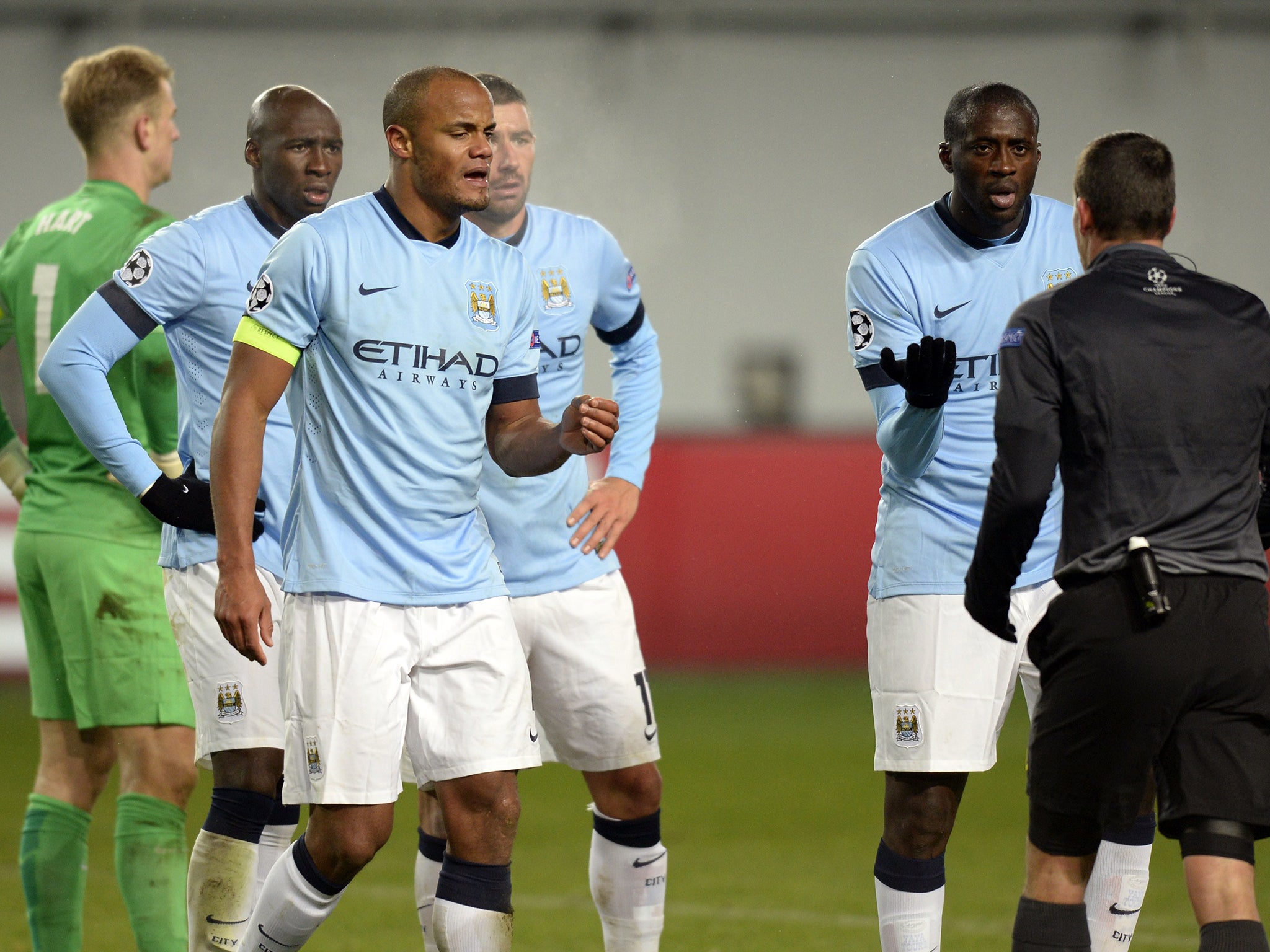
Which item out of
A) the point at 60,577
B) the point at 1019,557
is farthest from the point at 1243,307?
the point at 60,577

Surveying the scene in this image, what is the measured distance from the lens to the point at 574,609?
440 cm

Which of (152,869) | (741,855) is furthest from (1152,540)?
(741,855)

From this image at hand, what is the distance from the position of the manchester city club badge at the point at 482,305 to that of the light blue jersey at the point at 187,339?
711 millimetres

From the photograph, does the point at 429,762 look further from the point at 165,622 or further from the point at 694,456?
the point at 694,456

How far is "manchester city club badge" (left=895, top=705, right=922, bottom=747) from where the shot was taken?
3.91 meters

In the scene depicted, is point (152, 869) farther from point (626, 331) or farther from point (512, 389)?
point (626, 331)

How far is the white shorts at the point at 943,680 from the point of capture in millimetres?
3893

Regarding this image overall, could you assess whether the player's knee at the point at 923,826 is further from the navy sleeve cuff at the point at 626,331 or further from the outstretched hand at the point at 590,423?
the navy sleeve cuff at the point at 626,331

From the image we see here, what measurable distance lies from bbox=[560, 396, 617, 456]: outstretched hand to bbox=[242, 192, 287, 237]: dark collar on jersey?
3.70 ft

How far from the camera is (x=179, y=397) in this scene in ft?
13.8

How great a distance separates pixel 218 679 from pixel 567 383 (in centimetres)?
123

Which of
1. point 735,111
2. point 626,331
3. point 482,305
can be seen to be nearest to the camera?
point 482,305

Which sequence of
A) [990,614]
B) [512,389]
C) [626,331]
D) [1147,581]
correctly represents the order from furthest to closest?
[626,331] → [512,389] → [990,614] → [1147,581]

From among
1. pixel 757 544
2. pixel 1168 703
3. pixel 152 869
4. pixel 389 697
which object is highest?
pixel 1168 703
